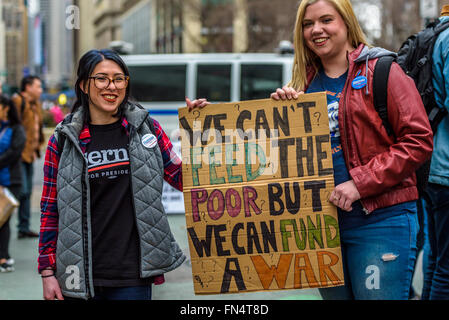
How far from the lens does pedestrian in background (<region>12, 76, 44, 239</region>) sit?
817cm

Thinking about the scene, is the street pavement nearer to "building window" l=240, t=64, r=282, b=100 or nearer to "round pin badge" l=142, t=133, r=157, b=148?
"round pin badge" l=142, t=133, r=157, b=148

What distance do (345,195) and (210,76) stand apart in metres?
10.3

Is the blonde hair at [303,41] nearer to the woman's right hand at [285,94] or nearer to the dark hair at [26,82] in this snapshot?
the woman's right hand at [285,94]

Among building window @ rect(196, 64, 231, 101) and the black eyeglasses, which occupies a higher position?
building window @ rect(196, 64, 231, 101)

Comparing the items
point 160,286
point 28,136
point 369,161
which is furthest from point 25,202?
point 369,161

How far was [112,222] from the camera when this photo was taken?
2.76 metres

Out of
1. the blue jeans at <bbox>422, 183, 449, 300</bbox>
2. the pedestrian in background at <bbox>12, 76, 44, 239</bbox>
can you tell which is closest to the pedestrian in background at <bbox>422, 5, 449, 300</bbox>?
the blue jeans at <bbox>422, 183, 449, 300</bbox>

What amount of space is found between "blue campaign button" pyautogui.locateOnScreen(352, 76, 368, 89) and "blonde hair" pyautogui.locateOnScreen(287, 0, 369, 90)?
0.26 m

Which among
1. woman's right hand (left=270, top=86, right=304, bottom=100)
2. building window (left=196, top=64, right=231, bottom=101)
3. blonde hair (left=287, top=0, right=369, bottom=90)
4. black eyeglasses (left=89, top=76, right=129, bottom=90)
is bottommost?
woman's right hand (left=270, top=86, right=304, bottom=100)

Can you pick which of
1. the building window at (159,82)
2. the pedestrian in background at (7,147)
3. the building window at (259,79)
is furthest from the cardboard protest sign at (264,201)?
the building window at (159,82)

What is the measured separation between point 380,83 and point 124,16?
7380cm

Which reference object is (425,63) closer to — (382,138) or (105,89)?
(382,138)

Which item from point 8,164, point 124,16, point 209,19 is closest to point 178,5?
point 209,19

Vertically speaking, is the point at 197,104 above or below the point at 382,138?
above
